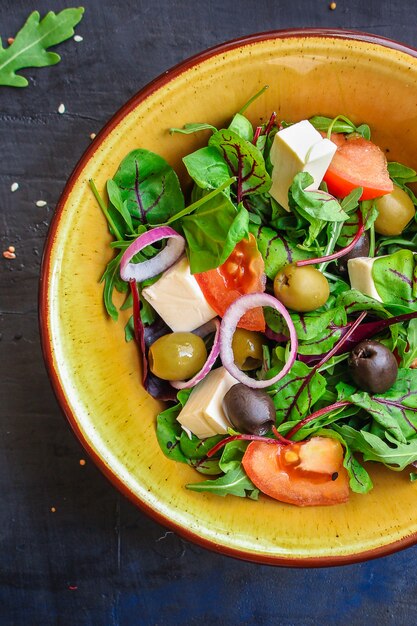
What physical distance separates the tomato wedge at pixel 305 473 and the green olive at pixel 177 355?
25 centimetres

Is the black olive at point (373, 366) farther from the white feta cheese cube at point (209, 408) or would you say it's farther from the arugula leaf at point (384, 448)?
the white feta cheese cube at point (209, 408)

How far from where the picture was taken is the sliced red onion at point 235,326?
141 centimetres

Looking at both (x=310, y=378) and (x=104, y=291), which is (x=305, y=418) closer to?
(x=310, y=378)

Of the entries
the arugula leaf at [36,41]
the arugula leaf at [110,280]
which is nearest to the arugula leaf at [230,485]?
the arugula leaf at [110,280]

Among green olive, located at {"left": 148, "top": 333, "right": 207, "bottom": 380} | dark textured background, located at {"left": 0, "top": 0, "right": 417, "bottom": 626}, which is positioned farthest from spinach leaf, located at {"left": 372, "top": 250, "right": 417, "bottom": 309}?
dark textured background, located at {"left": 0, "top": 0, "right": 417, "bottom": 626}

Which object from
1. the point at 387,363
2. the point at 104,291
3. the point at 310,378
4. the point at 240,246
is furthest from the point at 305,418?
the point at 104,291

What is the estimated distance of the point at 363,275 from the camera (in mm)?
1465

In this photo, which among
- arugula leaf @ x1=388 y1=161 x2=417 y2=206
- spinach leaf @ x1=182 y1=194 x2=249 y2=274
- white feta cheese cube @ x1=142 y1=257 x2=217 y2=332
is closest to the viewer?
spinach leaf @ x1=182 y1=194 x2=249 y2=274

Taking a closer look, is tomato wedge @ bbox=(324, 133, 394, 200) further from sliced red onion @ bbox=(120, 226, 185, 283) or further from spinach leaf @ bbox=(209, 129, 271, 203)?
sliced red onion @ bbox=(120, 226, 185, 283)

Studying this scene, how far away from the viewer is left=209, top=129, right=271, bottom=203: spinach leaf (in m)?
1.39

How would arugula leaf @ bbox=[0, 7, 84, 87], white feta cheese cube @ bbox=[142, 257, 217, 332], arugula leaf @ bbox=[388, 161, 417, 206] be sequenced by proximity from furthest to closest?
1. arugula leaf @ bbox=[0, 7, 84, 87]
2. arugula leaf @ bbox=[388, 161, 417, 206]
3. white feta cheese cube @ bbox=[142, 257, 217, 332]

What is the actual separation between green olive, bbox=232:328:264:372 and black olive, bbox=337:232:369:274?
0.84 feet

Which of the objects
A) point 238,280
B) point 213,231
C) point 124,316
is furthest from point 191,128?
point 124,316

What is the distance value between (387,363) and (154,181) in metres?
0.66
